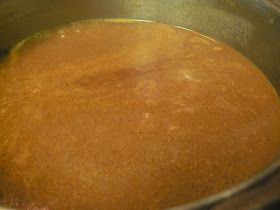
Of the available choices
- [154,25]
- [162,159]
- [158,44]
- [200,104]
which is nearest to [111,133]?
[162,159]

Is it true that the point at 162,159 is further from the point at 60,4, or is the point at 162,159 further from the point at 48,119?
the point at 60,4

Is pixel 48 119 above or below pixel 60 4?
below

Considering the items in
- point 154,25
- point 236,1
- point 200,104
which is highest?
point 236,1

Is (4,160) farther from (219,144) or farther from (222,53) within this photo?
(222,53)

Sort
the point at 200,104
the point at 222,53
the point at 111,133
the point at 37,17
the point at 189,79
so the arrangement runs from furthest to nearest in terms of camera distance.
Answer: the point at 37,17 < the point at 222,53 < the point at 189,79 < the point at 200,104 < the point at 111,133

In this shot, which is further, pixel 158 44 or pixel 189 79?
pixel 158 44

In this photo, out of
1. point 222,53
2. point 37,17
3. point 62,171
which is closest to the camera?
point 62,171
